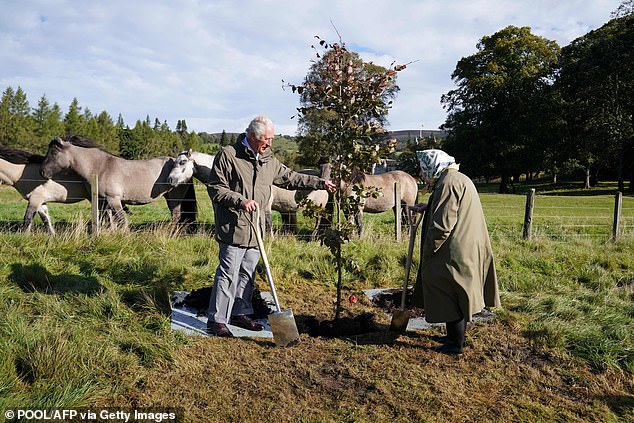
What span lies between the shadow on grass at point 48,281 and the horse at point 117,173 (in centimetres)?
259

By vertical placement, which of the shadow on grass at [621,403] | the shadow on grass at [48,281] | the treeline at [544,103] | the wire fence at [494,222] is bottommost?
the shadow on grass at [621,403]

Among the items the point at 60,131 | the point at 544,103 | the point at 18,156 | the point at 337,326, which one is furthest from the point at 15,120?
the point at 337,326

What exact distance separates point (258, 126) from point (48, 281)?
3.73m

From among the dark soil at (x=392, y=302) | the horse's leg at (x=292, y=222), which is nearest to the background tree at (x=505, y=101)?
the horse's leg at (x=292, y=222)

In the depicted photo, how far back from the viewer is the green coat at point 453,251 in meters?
4.06

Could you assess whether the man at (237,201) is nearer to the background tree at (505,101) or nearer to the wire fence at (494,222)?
the wire fence at (494,222)

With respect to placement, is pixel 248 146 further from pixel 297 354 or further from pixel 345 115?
pixel 297 354

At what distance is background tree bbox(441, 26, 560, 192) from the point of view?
30219 mm

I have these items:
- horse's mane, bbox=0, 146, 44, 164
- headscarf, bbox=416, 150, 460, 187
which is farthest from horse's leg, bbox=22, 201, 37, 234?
headscarf, bbox=416, 150, 460, 187

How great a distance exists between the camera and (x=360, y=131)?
188 inches

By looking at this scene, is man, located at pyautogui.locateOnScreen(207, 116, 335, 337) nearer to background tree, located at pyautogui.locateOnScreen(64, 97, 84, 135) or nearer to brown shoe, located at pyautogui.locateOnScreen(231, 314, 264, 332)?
brown shoe, located at pyautogui.locateOnScreen(231, 314, 264, 332)

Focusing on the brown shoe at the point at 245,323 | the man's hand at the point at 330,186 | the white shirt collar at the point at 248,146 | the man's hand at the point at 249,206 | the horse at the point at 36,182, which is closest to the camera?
the man's hand at the point at 249,206

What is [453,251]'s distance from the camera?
4.11 metres

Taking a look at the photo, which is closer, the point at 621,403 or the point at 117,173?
the point at 621,403
